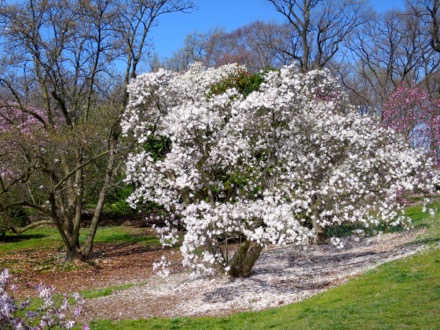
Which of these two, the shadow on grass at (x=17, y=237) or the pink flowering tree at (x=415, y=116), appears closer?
the shadow on grass at (x=17, y=237)

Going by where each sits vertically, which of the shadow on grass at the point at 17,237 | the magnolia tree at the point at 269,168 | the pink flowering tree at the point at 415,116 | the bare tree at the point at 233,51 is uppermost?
the bare tree at the point at 233,51

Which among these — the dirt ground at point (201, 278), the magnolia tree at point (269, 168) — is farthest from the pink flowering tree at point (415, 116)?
the magnolia tree at point (269, 168)

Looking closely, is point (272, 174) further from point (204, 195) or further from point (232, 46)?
point (232, 46)

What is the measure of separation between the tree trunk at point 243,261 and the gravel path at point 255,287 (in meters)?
0.19

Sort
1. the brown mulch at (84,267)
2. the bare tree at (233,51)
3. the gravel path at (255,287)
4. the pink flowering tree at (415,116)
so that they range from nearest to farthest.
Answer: the gravel path at (255,287), the brown mulch at (84,267), the pink flowering tree at (415,116), the bare tree at (233,51)

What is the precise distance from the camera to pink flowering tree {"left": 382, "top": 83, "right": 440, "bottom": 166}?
67.8ft

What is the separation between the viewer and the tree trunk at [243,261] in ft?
33.7

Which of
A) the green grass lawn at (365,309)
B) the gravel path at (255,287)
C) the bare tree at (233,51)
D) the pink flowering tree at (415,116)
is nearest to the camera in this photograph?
the green grass lawn at (365,309)

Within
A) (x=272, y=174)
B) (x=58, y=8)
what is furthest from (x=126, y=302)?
(x=58, y=8)

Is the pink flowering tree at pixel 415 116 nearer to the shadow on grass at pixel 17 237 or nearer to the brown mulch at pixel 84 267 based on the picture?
the brown mulch at pixel 84 267

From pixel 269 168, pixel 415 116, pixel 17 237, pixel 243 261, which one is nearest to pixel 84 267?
pixel 243 261

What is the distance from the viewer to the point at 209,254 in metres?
9.02

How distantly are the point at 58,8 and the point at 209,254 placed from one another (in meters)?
9.65

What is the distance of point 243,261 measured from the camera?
1044cm
